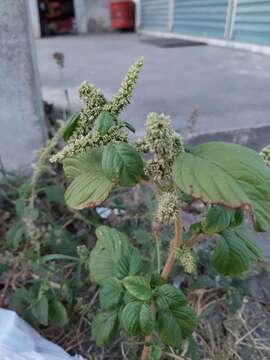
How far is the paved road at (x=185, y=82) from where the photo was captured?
1993 millimetres

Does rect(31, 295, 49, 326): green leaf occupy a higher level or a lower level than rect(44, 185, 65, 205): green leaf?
lower

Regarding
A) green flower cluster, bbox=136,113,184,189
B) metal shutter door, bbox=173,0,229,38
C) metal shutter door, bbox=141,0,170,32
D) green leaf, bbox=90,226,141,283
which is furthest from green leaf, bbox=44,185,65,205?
metal shutter door, bbox=141,0,170,32

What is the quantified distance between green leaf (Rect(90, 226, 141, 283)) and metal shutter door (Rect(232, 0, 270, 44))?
374 centimetres

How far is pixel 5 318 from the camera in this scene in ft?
2.89

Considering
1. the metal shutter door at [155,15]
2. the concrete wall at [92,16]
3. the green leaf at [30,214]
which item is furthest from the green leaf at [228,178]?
the concrete wall at [92,16]

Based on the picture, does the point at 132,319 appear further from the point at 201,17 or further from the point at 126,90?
the point at 201,17

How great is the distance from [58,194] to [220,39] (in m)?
4.20

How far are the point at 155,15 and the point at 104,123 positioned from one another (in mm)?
6795

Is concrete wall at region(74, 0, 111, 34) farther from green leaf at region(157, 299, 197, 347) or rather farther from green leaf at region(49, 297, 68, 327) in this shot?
green leaf at region(157, 299, 197, 347)

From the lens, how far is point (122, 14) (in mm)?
7723

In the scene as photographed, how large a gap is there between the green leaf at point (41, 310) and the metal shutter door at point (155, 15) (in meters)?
6.02

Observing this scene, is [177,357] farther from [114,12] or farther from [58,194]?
[114,12]

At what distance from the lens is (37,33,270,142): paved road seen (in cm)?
199

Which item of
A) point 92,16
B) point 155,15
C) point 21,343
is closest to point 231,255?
point 21,343
